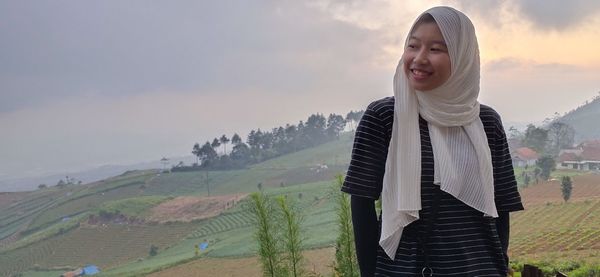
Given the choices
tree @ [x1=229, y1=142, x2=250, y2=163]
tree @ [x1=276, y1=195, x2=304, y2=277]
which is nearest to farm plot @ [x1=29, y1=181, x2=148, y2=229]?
tree @ [x1=229, y1=142, x2=250, y2=163]

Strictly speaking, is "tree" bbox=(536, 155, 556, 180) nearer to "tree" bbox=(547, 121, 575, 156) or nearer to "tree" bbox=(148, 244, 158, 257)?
"tree" bbox=(547, 121, 575, 156)

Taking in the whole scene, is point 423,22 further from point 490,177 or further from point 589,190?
point 589,190

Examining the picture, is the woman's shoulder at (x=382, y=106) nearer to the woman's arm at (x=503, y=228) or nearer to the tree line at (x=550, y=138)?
the woman's arm at (x=503, y=228)

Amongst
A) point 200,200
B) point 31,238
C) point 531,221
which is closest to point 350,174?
point 531,221

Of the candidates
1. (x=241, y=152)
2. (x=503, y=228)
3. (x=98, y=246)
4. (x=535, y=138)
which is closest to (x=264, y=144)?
(x=241, y=152)

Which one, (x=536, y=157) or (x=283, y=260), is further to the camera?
(x=536, y=157)

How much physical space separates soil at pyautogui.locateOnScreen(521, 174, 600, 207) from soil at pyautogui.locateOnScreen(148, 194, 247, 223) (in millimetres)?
8000

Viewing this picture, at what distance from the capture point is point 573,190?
5.90m

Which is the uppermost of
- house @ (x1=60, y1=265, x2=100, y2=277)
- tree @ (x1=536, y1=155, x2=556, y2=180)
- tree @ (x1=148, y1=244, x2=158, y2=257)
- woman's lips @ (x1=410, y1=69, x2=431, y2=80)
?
woman's lips @ (x1=410, y1=69, x2=431, y2=80)

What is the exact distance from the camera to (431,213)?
0.77 meters

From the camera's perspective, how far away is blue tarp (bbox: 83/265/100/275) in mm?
12234

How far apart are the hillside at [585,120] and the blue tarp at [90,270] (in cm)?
1090

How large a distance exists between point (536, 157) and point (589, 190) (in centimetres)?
101

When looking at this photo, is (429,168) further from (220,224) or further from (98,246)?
(98,246)
